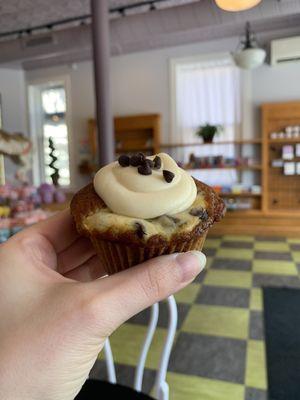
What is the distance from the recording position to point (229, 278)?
3.67 meters

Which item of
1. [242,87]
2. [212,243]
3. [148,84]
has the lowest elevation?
[212,243]

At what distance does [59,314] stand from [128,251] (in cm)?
27

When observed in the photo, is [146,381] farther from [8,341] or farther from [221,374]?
[8,341]

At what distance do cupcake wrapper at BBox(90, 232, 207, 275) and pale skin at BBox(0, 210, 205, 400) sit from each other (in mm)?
90

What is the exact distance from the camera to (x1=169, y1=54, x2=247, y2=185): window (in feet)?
18.5

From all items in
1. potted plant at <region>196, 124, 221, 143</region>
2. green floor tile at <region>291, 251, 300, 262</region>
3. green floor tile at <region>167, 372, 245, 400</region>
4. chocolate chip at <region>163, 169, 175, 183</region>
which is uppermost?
potted plant at <region>196, 124, 221, 143</region>

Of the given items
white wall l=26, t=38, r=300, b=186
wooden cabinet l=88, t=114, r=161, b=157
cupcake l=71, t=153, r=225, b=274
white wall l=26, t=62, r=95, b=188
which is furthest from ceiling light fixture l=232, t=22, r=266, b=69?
cupcake l=71, t=153, r=225, b=274

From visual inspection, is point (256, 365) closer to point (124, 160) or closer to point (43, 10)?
point (124, 160)

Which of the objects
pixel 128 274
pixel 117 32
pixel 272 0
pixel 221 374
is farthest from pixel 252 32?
pixel 128 274

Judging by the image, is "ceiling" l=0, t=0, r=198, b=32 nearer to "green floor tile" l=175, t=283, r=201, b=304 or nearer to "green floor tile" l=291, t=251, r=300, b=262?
"green floor tile" l=175, t=283, r=201, b=304

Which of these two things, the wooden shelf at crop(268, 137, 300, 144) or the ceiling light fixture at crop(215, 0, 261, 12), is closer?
the ceiling light fixture at crop(215, 0, 261, 12)

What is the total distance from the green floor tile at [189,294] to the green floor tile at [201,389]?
108 cm

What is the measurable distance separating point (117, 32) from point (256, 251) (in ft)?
11.5

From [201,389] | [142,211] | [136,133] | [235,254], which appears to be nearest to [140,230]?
[142,211]
